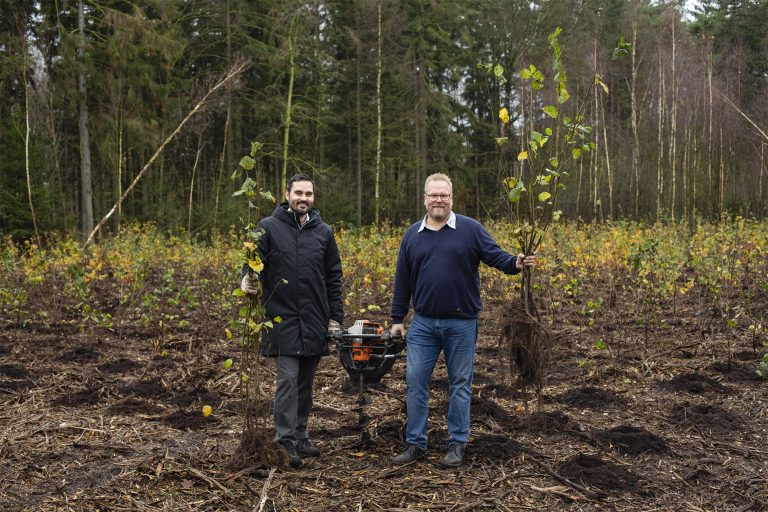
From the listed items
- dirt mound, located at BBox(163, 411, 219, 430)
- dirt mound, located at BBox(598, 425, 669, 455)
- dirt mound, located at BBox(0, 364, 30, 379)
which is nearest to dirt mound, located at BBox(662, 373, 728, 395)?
dirt mound, located at BBox(598, 425, 669, 455)

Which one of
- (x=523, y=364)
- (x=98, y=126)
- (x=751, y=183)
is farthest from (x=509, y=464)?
(x=751, y=183)

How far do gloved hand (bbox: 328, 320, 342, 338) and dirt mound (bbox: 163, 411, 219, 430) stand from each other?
1327 mm

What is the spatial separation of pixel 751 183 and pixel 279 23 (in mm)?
17854

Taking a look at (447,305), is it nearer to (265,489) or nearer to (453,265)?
(453,265)

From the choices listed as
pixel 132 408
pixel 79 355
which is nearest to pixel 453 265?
pixel 132 408

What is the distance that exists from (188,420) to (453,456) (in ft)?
6.67

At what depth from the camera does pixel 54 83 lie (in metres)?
17.0

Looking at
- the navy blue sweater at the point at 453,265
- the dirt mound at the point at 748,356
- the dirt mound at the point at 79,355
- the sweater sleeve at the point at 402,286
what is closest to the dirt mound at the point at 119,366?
the dirt mound at the point at 79,355

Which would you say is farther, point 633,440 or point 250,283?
point 633,440

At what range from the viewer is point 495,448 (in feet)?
13.9

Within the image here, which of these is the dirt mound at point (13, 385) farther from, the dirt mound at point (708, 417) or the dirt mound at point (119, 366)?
the dirt mound at point (708, 417)

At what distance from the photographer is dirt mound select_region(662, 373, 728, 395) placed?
5.31 m

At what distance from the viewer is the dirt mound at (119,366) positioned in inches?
240

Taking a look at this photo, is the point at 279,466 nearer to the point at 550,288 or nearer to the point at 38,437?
the point at 38,437
